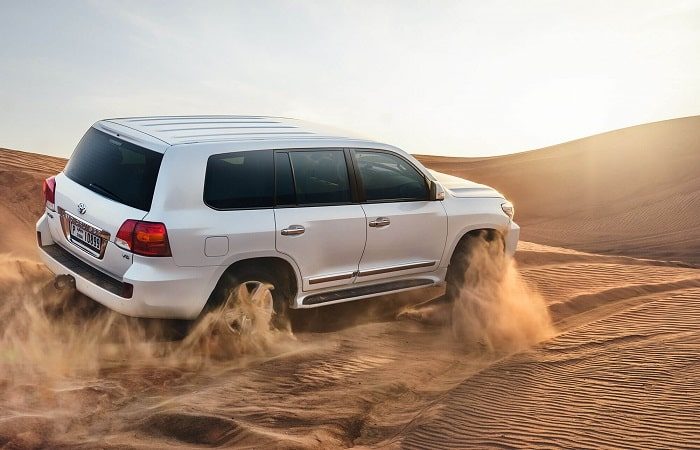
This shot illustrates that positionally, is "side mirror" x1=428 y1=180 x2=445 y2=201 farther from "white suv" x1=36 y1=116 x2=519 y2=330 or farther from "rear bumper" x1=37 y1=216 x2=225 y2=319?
"rear bumper" x1=37 y1=216 x2=225 y2=319

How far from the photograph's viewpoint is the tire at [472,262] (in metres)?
8.42

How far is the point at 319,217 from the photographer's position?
7.09m

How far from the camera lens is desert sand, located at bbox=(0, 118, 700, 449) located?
5742 millimetres

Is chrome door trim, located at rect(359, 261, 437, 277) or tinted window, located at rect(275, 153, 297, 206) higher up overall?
tinted window, located at rect(275, 153, 297, 206)

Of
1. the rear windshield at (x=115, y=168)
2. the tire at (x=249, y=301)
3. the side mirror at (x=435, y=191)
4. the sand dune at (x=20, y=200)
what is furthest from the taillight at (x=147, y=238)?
the sand dune at (x=20, y=200)

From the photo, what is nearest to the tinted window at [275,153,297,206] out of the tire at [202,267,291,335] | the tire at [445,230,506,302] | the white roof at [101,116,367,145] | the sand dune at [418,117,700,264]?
the white roof at [101,116,367,145]

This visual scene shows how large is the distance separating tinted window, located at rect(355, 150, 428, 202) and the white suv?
1 cm

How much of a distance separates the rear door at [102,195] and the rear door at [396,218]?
1987 millimetres

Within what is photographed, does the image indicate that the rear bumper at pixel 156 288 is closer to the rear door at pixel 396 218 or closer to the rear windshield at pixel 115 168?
the rear windshield at pixel 115 168

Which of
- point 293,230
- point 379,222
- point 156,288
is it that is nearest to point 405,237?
point 379,222

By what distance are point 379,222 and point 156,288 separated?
2164 mm

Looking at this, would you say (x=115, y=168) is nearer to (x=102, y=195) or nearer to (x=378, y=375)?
(x=102, y=195)

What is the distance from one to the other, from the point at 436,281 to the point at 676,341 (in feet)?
7.59

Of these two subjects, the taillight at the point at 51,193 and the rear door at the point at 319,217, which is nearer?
the rear door at the point at 319,217
